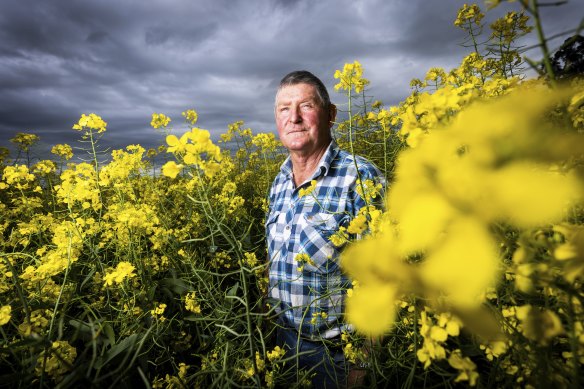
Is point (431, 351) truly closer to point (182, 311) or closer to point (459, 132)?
point (459, 132)

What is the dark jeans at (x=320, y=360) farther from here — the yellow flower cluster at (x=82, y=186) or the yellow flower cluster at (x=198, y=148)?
the yellow flower cluster at (x=82, y=186)

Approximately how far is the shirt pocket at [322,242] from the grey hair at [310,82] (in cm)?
110

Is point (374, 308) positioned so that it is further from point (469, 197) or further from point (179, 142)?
point (179, 142)

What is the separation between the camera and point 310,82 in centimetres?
252

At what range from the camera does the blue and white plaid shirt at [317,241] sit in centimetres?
181

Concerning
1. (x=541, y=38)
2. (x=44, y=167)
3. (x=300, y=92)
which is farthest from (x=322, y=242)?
(x=44, y=167)

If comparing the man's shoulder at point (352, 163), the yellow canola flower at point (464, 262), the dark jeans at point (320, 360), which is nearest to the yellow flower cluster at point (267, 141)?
the man's shoulder at point (352, 163)

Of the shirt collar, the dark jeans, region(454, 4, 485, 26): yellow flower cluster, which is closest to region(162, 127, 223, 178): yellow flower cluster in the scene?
the dark jeans

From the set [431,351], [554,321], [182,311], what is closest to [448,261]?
[554,321]

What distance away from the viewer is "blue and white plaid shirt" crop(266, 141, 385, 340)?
1.81 m

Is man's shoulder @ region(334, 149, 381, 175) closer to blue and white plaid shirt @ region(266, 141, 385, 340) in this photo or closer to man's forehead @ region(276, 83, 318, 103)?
blue and white plaid shirt @ region(266, 141, 385, 340)

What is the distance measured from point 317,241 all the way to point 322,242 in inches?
1.4

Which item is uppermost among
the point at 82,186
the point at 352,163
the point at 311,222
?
the point at 82,186

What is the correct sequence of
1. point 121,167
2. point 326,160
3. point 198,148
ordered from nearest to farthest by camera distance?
point 198,148 < point 326,160 < point 121,167
